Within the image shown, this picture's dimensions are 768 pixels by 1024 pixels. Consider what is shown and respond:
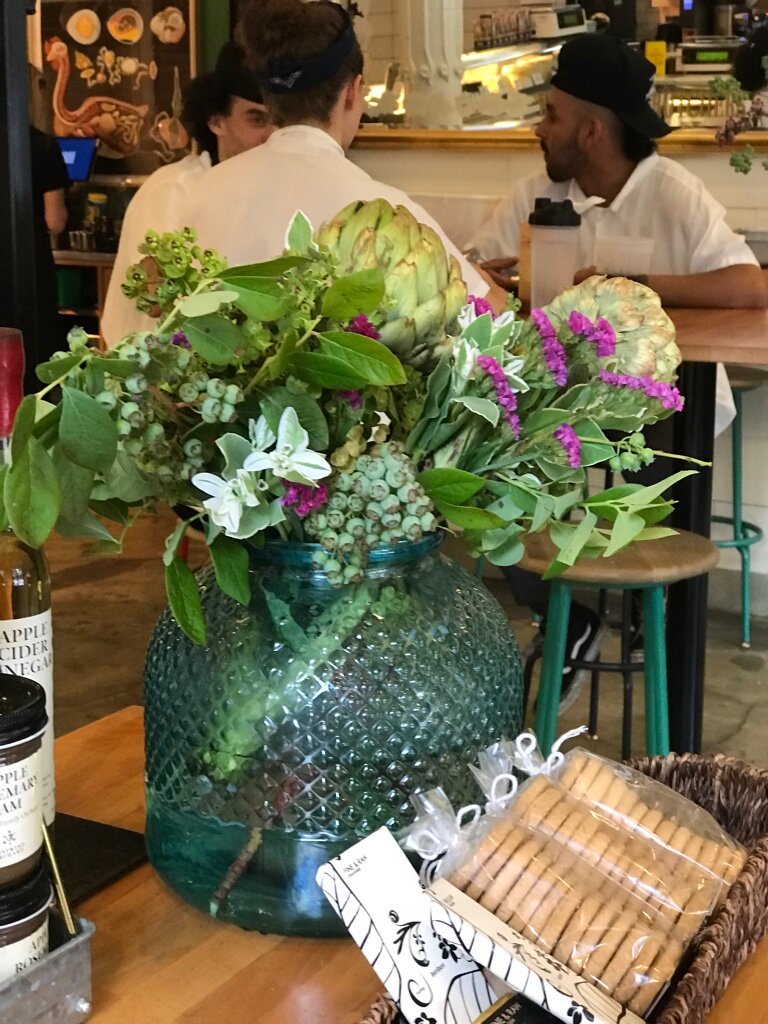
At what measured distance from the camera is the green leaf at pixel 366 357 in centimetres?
76

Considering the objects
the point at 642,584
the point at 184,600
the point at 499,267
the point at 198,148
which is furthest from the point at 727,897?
the point at 198,148

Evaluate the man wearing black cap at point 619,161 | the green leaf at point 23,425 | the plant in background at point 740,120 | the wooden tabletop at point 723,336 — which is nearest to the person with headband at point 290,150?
the wooden tabletop at point 723,336

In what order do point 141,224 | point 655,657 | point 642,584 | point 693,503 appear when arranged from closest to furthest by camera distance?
point 642,584
point 655,657
point 693,503
point 141,224

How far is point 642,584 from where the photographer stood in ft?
6.86

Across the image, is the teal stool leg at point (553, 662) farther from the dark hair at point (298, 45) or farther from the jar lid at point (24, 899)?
the jar lid at point (24, 899)

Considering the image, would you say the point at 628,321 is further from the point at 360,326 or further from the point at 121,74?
the point at 121,74

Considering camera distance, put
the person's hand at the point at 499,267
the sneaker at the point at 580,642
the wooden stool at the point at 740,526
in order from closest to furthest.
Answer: the sneaker at the point at 580,642, the person's hand at the point at 499,267, the wooden stool at the point at 740,526

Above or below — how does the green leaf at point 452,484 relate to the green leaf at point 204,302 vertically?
below

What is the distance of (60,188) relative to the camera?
5332 mm

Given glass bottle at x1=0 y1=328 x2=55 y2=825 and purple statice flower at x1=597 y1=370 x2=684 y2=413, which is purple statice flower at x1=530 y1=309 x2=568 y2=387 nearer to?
purple statice flower at x1=597 y1=370 x2=684 y2=413

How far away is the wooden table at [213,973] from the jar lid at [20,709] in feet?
0.65

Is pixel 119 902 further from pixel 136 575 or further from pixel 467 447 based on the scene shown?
pixel 136 575

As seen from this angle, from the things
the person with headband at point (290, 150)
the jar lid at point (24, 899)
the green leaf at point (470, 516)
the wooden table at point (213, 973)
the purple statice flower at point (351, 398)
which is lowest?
the wooden table at point (213, 973)

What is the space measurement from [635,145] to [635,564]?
1878 mm
